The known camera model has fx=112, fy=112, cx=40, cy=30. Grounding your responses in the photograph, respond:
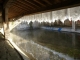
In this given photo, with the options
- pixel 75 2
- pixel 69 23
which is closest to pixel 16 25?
pixel 69 23

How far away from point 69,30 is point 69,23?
1.39 m

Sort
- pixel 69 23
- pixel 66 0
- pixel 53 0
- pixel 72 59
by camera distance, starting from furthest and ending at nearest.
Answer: pixel 69 23 < pixel 72 59 < pixel 53 0 < pixel 66 0

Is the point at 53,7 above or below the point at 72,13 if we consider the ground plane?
above

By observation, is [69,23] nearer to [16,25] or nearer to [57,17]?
[16,25]

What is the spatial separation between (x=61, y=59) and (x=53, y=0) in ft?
11.1

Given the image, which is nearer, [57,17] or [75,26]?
[57,17]

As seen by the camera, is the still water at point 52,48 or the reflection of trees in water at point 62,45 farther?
the reflection of trees in water at point 62,45

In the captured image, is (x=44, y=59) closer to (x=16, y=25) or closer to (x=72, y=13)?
(x=72, y=13)

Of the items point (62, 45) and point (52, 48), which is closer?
point (52, 48)

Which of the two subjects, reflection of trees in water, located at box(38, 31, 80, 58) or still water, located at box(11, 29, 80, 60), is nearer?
still water, located at box(11, 29, 80, 60)

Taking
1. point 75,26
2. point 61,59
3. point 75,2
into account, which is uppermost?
point 75,2

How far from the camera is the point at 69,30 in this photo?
14.0 metres

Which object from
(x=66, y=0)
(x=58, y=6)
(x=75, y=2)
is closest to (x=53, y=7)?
(x=58, y=6)

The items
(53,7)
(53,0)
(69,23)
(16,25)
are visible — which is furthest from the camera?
(16,25)
